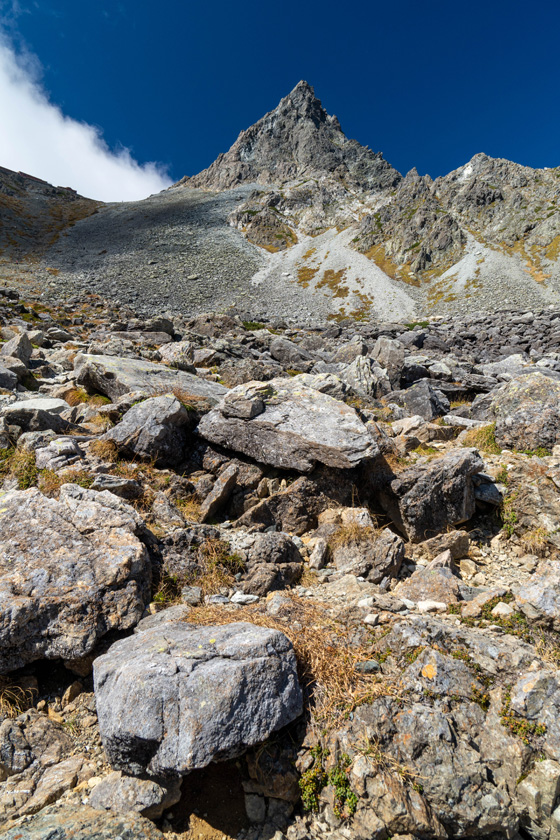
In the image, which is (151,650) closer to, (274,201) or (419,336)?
(419,336)

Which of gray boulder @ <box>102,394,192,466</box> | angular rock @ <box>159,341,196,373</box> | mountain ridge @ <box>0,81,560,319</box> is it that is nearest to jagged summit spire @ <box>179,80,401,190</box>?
mountain ridge @ <box>0,81,560,319</box>

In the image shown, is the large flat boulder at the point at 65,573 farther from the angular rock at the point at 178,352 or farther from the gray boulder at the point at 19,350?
the angular rock at the point at 178,352

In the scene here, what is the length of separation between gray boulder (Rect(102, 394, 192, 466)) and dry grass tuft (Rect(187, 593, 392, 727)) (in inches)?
160

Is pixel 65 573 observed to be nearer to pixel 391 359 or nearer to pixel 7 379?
pixel 7 379

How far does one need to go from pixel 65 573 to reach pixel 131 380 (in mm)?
6972

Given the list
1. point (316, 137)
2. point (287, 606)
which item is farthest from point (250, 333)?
point (316, 137)

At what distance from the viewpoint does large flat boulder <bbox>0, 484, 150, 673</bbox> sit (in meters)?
4.34

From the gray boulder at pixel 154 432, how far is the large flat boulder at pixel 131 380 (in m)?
1.54

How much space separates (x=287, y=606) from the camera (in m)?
5.24

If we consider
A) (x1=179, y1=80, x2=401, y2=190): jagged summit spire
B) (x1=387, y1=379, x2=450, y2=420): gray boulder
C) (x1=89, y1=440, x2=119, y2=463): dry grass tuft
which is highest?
(x1=179, y1=80, x2=401, y2=190): jagged summit spire

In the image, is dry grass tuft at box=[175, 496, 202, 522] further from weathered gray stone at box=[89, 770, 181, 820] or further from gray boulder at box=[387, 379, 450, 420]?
gray boulder at box=[387, 379, 450, 420]

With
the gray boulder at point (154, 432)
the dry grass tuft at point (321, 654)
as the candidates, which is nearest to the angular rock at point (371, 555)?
the dry grass tuft at point (321, 654)

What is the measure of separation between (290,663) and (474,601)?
2850 millimetres

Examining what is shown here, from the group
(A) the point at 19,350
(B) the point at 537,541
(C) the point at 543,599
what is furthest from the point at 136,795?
(A) the point at 19,350
